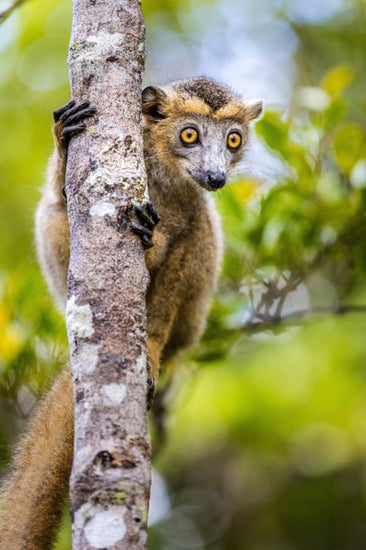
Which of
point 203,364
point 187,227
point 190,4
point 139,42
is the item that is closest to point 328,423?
point 203,364

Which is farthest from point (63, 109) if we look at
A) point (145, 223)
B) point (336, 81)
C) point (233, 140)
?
point (336, 81)

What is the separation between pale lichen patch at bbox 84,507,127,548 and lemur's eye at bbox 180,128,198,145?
144 inches

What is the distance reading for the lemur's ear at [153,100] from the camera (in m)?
5.82

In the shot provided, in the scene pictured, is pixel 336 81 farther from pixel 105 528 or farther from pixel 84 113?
pixel 105 528

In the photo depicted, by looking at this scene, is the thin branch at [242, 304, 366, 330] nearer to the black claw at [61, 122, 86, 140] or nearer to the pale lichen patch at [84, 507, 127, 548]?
the black claw at [61, 122, 86, 140]

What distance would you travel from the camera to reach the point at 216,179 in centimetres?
558

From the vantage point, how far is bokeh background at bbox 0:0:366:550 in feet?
20.5

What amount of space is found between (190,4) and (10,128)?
127 inches

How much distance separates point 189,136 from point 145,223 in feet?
8.01

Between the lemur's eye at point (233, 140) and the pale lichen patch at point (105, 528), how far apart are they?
3917 mm

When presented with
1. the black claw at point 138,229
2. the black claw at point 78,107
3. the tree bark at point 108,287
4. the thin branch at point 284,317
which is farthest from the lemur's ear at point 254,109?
the black claw at point 138,229

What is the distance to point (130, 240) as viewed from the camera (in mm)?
3377

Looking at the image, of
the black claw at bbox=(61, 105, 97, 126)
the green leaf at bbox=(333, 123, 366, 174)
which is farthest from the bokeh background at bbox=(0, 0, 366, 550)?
the black claw at bbox=(61, 105, 97, 126)

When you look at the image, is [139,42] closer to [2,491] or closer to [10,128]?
[2,491]
